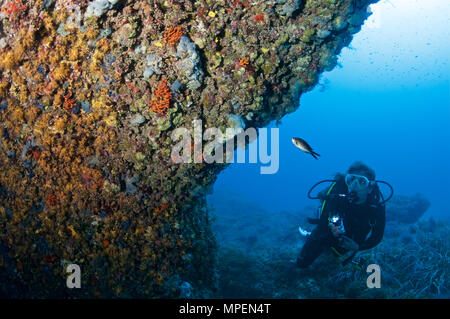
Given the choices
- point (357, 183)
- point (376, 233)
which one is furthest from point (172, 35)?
point (376, 233)

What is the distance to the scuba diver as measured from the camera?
5.52 metres

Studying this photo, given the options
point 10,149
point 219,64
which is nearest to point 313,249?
point 219,64

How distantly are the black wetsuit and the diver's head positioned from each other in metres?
0.15

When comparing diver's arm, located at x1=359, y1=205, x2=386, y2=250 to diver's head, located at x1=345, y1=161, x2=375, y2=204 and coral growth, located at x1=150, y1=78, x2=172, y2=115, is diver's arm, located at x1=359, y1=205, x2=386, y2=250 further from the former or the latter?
coral growth, located at x1=150, y1=78, x2=172, y2=115

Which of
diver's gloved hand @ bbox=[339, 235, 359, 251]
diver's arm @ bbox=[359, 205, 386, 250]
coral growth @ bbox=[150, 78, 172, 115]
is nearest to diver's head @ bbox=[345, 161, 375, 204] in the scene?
diver's arm @ bbox=[359, 205, 386, 250]

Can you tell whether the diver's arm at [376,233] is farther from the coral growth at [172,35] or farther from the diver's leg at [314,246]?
the coral growth at [172,35]

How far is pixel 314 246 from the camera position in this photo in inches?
233

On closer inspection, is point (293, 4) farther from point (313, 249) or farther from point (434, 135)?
point (434, 135)

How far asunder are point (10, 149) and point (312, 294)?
5727 mm

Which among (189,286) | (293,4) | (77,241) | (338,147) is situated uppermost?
(338,147)

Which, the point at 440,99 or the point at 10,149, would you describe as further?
the point at 440,99

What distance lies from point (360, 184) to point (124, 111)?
4.80 meters

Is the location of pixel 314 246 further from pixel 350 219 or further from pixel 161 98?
pixel 161 98

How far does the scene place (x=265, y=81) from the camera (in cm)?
357
